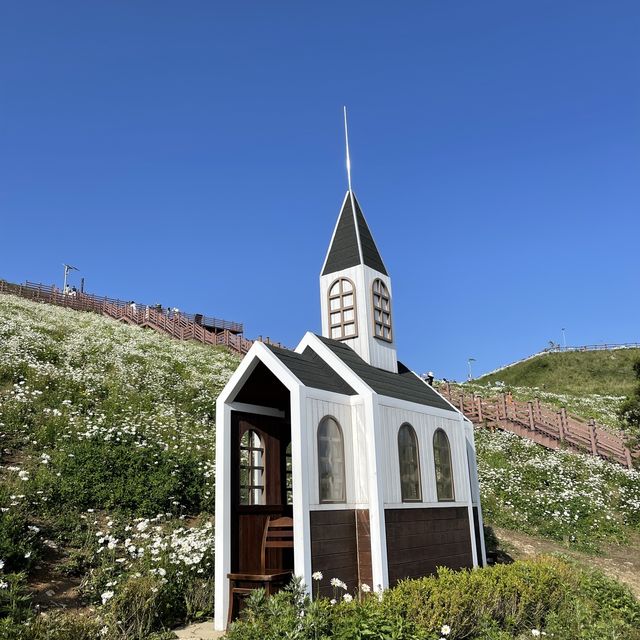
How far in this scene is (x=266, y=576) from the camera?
7.99m

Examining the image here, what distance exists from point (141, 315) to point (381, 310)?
98.8 feet

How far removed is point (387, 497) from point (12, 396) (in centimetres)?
1069

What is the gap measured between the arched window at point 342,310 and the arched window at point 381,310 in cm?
41

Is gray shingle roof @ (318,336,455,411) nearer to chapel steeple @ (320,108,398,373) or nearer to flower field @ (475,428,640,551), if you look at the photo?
chapel steeple @ (320,108,398,373)

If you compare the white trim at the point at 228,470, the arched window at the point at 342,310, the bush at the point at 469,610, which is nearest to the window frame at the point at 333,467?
the white trim at the point at 228,470

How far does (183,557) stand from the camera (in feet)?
29.0

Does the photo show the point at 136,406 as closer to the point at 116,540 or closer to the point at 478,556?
the point at 116,540

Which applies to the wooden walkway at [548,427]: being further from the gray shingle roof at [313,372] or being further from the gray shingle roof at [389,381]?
the gray shingle roof at [313,372]

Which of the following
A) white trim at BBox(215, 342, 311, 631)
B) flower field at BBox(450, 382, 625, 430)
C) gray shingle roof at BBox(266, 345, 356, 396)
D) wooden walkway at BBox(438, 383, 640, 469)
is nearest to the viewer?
white trim at BBox(215, 342, 311, 631)

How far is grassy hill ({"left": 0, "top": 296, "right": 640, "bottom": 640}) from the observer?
25.9 feet

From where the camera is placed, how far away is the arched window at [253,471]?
9922 millimetres

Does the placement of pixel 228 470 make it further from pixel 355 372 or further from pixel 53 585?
pixel 53 585

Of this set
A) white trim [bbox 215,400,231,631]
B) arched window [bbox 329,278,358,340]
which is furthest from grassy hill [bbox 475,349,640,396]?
white trim [bbox 215,400,231,631]

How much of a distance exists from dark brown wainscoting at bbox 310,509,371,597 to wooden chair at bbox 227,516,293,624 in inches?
26.3
